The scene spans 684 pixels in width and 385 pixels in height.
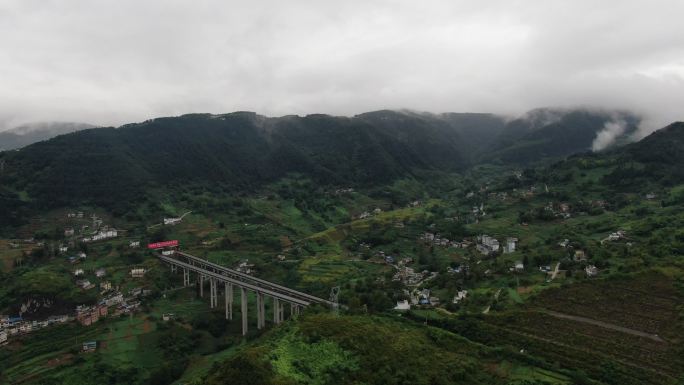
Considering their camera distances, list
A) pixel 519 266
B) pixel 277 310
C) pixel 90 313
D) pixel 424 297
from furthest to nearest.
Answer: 1. pixel 90 313
2. pixel 277 310
3. pixel 519 266
4. pixel 424 297

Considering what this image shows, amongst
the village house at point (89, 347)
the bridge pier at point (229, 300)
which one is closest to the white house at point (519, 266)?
the bridge pier at point (229, 300)

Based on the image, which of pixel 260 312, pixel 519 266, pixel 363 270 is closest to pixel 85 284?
pixel 260 312

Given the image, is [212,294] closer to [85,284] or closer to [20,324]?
[85,284]

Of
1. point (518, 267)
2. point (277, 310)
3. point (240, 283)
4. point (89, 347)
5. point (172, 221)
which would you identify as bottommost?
point (89, 347)

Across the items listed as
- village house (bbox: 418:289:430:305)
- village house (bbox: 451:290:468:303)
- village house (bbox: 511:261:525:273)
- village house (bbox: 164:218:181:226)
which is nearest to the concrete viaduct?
village house (bbox: 418:289:430:305)

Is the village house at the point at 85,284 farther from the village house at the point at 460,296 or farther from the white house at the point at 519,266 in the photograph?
the white house at the point at 519,266

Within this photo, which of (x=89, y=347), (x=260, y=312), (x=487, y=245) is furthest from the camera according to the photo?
(x=487, y=245)

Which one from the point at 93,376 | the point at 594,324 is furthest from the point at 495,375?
the point at 93,376

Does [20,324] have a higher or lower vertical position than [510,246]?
lower
